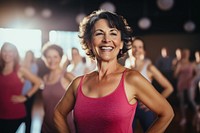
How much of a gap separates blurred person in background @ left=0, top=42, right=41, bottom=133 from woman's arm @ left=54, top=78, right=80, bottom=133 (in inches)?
59.9

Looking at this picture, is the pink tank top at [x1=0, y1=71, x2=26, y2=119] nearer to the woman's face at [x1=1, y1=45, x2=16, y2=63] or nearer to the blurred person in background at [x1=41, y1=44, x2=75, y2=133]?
the woman's face at [x1=1, y1=45, x2=16, y2=63]

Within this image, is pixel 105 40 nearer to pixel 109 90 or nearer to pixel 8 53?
pixel 109 90

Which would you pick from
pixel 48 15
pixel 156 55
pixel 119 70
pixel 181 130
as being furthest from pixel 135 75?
pixel 156 55

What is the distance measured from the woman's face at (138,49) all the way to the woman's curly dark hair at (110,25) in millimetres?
1854

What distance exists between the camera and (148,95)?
51.3 inches

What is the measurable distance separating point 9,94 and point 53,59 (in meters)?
0.50

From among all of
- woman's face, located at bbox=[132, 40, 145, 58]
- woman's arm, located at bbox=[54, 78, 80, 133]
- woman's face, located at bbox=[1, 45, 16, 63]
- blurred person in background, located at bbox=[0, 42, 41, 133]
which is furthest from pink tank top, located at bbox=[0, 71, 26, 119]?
woman's arm, located at bbox=[54, 78, 80, 133]

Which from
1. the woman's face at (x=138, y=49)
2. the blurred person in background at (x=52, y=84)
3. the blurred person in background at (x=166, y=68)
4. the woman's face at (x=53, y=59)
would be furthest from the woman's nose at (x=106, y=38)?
the blurred person in background at (x=166, y=68)

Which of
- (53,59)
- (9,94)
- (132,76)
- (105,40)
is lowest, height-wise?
(9,94)

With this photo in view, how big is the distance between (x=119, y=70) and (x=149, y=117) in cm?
175

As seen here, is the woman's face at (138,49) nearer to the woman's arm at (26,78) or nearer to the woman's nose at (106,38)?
the woman's arm at (26,78)

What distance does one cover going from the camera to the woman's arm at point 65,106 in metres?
1.41

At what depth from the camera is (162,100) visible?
132 centimetres

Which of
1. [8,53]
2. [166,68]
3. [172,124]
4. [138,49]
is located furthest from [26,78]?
[166,68]
